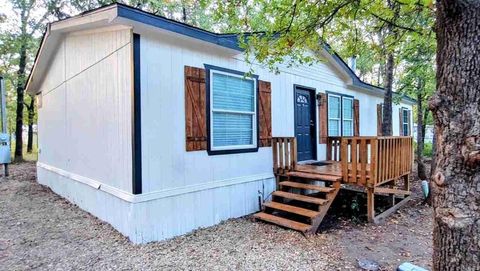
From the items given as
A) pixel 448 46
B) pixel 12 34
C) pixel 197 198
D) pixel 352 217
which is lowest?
pixel 352 217

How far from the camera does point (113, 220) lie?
4688 mm

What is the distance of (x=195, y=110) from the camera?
4738mm

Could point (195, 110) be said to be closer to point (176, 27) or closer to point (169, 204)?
point (176, 27)

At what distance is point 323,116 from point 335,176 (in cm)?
296

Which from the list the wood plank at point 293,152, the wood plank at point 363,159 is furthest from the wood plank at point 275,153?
the wood plank at point 363,159

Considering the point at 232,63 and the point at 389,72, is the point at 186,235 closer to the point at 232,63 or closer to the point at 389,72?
the point at 232,63

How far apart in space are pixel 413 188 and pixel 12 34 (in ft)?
50.5

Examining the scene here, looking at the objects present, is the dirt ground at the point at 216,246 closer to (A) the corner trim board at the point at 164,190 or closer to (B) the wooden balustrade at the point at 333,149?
(A) the corner trim board at the point at 164,190

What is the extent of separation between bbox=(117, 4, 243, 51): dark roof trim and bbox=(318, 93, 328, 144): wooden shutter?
325 cm

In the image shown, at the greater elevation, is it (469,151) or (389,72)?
(389,72)

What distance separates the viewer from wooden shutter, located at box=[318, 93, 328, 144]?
7.67 metres

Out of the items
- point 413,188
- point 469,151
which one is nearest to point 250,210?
point 469,151

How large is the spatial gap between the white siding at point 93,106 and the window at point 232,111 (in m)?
1.34

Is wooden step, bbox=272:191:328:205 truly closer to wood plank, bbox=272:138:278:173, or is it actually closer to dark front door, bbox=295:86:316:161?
wood plank, bbox=272:138:278:173
